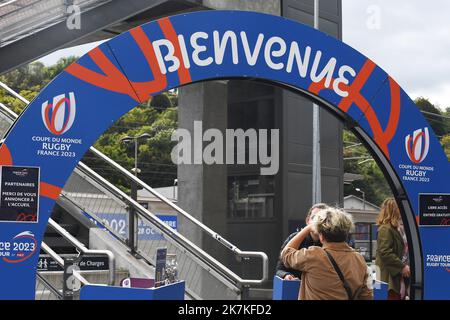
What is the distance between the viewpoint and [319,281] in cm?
464

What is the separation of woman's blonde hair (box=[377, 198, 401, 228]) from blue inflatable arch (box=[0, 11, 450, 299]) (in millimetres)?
158

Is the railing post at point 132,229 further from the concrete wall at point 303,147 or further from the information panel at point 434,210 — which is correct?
the concrete wall at point 303,147

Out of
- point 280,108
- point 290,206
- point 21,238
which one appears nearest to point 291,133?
point 280,108

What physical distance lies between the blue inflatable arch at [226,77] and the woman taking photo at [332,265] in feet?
6.21

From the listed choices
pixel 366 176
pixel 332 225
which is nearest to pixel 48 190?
pixel 332 225

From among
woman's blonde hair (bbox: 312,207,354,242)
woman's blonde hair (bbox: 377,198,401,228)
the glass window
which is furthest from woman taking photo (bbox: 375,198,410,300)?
the glass window

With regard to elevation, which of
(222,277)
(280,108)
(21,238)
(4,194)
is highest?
(280,108)

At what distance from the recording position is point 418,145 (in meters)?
7.25

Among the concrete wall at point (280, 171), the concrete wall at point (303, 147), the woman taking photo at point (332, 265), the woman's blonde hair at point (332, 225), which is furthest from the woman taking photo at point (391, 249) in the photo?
the concrete wall at point (303, 147)

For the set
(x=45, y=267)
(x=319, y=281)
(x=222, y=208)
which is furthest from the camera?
(x=222, y=208)

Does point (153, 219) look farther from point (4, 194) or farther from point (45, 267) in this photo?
point (4, 194)

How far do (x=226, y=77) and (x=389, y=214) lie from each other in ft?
7.26
